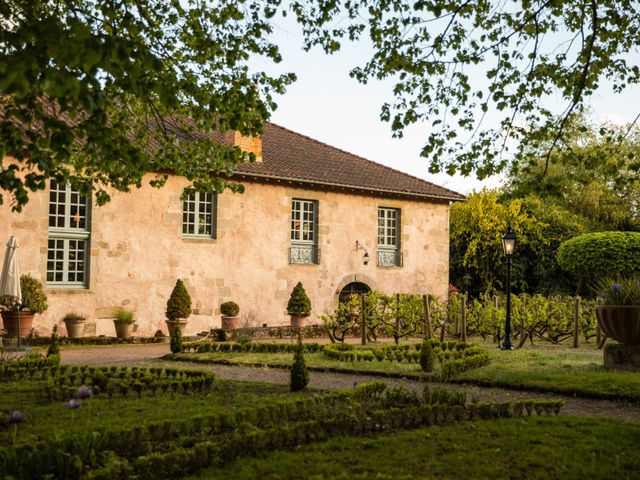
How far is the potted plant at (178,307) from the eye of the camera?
19.3 metres

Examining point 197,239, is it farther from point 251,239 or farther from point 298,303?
point 298,303

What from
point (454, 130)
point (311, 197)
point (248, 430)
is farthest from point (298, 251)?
point (248, 430)

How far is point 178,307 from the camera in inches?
761

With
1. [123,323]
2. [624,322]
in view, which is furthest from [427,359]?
[123,323]

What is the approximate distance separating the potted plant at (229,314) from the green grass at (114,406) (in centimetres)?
991

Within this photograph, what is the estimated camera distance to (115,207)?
19406 millimetres

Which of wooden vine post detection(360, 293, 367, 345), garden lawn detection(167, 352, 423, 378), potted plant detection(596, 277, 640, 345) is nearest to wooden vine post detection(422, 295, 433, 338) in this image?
wooden vine post detection(360, 293, 367, 345)

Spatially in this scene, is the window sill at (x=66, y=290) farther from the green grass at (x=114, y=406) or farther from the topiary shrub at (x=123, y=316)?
the green grass at (x=114, y=406)

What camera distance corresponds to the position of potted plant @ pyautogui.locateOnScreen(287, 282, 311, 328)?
70.5 feet

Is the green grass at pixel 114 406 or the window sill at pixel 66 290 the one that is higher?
the window sill at pixel 66 290

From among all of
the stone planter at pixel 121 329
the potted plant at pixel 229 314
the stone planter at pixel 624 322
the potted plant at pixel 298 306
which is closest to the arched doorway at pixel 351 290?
the potted plant at pixel 298 306

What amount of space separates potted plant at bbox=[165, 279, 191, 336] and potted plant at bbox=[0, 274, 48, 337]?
3.05 meters

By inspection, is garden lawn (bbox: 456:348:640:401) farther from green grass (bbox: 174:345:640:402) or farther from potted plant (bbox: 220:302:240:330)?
potted plant (bbox: 220:302:240:330)

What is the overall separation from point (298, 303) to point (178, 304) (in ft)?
11.9
